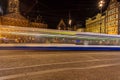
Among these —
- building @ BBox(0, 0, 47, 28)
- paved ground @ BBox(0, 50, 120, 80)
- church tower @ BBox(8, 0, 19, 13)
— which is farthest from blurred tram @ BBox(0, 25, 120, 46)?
church tower @ BBox(8, 0, 19, 13)

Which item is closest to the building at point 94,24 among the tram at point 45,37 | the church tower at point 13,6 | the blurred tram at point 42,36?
the church tower at point 13,6

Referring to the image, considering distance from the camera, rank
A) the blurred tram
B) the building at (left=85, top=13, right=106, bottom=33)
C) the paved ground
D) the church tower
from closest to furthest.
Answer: the paved ground
the blurred tram
the church tower
the building at (left=85, top=13, right=106, bottom=33)

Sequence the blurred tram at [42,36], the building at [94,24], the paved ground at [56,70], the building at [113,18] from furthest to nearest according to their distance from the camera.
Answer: the building at [94,24] < the building at [113,18] < the blurred tram at [42,36] < the paved ground at [56,70]

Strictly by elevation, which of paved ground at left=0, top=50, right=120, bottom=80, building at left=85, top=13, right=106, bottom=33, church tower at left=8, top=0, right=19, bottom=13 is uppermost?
church tower at left=8, top=0, right=19, bottom=13

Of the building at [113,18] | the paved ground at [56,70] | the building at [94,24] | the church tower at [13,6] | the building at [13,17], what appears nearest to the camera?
the paved ground at [56,70]

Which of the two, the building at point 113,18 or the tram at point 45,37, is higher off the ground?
the building at point 113,18

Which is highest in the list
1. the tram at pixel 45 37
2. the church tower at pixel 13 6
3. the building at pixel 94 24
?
the church tower at pixel 13 6

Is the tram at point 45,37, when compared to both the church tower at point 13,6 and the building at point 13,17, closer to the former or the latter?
the building at point 13,17

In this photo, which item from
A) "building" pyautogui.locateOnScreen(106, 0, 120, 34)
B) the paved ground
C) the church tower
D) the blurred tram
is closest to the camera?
the paved ground

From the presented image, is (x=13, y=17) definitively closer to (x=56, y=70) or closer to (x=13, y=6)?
(x=13, y=6)

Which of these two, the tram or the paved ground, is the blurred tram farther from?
the paved ground

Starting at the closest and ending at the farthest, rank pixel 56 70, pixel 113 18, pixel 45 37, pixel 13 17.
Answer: pixel 56 70, pixel 45 37, pixel 13 17, pixel 113 18


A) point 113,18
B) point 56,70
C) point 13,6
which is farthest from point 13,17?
point 56,70

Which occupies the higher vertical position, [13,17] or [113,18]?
[113,18]
